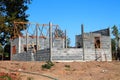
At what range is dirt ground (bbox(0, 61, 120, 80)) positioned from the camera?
19.3 m

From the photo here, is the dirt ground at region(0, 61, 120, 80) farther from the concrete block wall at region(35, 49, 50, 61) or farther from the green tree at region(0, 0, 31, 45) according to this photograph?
the green tree at region(0, 0, 31, 45)

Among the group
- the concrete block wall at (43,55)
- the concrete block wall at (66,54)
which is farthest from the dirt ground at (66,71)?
the concrete block wall at (43,55)

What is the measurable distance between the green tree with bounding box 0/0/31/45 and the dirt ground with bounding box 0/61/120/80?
683 inches

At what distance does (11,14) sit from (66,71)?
24.4 meters

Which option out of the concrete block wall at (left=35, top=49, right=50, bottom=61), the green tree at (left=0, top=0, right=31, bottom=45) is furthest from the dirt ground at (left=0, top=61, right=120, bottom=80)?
the green tree at (left=0, top=0, right=31, bottom=45)

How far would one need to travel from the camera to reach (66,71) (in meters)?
21.4

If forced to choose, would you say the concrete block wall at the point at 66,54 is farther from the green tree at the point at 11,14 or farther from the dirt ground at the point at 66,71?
the green tree at the point at 11,14

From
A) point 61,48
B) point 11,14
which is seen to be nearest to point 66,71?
point 61,48

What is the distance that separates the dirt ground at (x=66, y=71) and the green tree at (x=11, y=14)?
1735cm

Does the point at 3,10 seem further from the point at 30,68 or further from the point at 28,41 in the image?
the point at 30,68

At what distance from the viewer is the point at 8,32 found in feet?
137

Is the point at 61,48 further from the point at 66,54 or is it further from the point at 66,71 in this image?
the point at 66,71

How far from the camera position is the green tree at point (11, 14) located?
1654 inches

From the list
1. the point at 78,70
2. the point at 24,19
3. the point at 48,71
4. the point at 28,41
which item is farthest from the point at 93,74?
the point at 24,19
